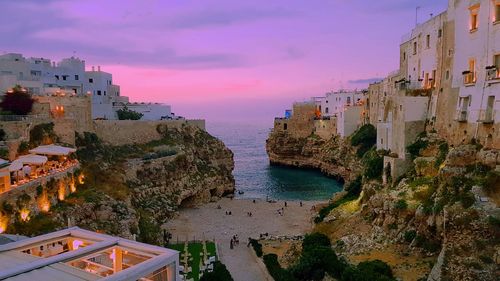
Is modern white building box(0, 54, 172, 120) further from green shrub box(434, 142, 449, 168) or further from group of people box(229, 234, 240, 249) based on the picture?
green shrub box(434, 142, 449, 168)

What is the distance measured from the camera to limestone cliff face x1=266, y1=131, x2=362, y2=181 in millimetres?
60750

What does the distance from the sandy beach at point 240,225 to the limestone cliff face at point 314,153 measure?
51.3 ft

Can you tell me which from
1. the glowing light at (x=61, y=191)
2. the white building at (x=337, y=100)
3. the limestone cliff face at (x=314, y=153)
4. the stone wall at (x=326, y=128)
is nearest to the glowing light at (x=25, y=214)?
the glowing light at (x=61, y=191)

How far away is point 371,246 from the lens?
24562mm

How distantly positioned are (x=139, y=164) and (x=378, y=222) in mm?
25335

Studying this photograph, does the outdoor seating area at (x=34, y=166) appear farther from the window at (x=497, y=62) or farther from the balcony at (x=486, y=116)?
the window at (x=497, y=62)

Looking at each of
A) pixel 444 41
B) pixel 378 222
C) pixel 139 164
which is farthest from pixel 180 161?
pixel 444 41

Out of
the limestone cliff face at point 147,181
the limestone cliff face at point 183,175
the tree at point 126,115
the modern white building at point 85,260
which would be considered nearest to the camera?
the modern white building at point 85,260

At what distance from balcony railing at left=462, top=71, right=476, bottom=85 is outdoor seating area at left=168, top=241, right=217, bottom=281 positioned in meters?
19.7

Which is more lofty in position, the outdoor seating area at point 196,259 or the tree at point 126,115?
the tree at point 126,115

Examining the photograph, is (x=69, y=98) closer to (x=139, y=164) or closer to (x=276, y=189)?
(x=139, y=164)

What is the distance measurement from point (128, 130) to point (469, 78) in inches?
Result: 1421

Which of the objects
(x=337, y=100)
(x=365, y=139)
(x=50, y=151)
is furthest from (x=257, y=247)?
(x=337, y=100)

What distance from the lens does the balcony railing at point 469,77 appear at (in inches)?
1012
